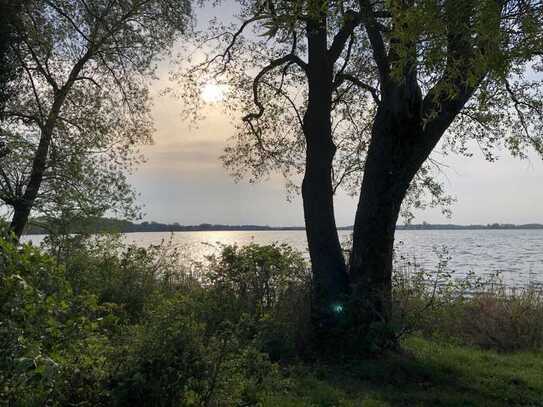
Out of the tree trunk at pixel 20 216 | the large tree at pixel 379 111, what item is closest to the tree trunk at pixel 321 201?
the large tree at pixel 379 111

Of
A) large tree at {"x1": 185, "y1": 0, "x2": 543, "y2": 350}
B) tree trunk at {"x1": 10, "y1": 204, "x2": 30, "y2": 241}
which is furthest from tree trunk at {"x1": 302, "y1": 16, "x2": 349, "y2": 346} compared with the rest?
tree trunk at {"x1": 10, "y1": 204, "x2": 30, "y2": 241}

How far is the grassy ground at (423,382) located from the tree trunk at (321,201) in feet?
3.92

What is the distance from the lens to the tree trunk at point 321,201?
911cm

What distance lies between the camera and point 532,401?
6.89 m

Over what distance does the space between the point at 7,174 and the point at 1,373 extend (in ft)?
36.4

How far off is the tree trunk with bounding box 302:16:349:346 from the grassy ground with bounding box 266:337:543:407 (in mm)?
1194

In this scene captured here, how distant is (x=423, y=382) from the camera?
7621 mm

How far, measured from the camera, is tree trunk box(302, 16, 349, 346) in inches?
359

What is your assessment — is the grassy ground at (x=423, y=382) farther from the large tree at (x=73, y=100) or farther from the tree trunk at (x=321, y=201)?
the large tree at (x=73, y=100)

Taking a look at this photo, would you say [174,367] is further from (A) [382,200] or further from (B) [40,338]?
(A) [382,200]

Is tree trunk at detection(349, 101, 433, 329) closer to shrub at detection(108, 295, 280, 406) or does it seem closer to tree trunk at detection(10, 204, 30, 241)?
shrub at detection(108, 295, 280, 406)

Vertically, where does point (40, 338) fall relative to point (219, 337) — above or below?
above

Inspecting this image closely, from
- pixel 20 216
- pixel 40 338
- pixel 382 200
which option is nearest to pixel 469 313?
pixel 382 200

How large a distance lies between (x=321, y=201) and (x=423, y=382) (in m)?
3.61
